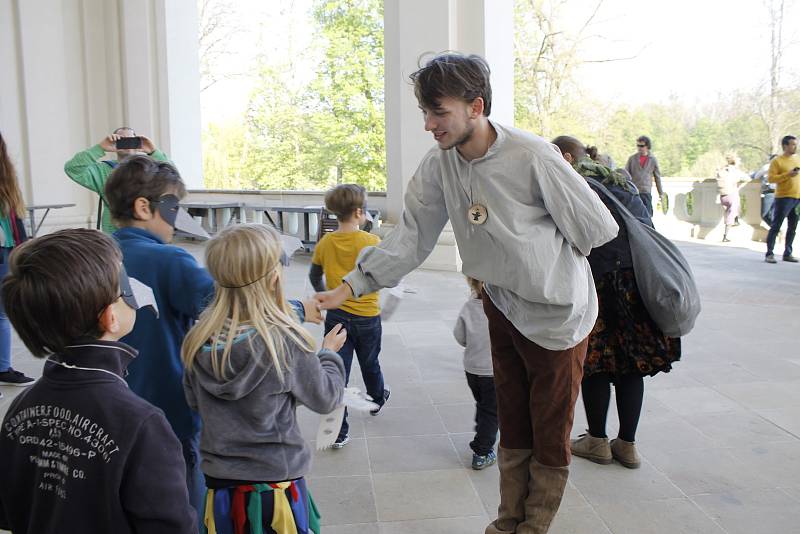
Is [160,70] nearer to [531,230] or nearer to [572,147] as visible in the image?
[572,147]

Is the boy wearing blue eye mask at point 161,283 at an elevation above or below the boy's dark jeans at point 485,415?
above

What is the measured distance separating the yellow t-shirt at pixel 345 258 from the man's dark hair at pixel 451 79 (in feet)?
5.24

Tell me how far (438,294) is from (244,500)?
20.6 ft

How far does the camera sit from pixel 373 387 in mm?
4105

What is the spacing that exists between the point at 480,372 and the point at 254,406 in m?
1.71

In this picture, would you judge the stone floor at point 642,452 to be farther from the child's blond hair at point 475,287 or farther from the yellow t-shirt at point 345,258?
the child's blond hair at point 475,287

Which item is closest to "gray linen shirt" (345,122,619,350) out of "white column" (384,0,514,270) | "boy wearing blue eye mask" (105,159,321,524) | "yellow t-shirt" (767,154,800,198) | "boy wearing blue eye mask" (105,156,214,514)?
"boy wearing blue eye mask" (105,159,321,524)

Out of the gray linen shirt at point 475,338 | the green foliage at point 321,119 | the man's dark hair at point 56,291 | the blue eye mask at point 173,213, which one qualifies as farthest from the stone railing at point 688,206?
the green foliage at point 321,119

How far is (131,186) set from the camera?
2303mm

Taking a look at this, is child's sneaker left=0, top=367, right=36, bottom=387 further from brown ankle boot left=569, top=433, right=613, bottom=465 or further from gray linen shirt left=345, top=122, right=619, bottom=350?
gray linen shirt left=345, top=122, right=619, bottom=350

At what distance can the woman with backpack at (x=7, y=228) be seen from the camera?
15.4 feet

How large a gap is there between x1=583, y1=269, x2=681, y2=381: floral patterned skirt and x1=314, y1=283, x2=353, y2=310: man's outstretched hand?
1320 millimetres

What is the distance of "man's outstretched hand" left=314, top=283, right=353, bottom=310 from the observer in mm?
2539

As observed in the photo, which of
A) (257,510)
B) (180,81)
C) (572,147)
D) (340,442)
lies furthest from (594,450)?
(180,81)
